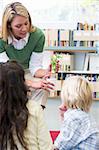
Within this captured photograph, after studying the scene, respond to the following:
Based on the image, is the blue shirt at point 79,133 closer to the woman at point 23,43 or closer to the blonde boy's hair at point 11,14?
the woman at point 23,43

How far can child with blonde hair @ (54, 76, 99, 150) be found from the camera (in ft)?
6.20

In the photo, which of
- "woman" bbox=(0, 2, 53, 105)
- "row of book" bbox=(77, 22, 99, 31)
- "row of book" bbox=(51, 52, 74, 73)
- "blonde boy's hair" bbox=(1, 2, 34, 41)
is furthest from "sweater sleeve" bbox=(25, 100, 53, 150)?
"row of book" bbox=(77, 22, 99, 31)

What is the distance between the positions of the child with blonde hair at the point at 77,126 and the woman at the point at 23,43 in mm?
384

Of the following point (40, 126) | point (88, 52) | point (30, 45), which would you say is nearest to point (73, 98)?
point (40, 126)

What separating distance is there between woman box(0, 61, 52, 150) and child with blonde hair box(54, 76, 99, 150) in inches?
16.7

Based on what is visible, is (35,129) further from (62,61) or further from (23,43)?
(62,61)

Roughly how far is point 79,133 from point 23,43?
886mm

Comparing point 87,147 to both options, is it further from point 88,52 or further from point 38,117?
point 88,52

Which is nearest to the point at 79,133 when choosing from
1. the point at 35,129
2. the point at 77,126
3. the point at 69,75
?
the point at 77,126

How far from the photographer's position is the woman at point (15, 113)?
1.46m

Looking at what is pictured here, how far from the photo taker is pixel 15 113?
1.48 m

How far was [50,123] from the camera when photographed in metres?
3.38

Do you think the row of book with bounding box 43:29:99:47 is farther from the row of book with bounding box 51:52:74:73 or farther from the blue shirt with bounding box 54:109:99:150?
the blue shirt with bounding box 54:109:99:150

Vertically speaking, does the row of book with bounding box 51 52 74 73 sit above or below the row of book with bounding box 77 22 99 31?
below
